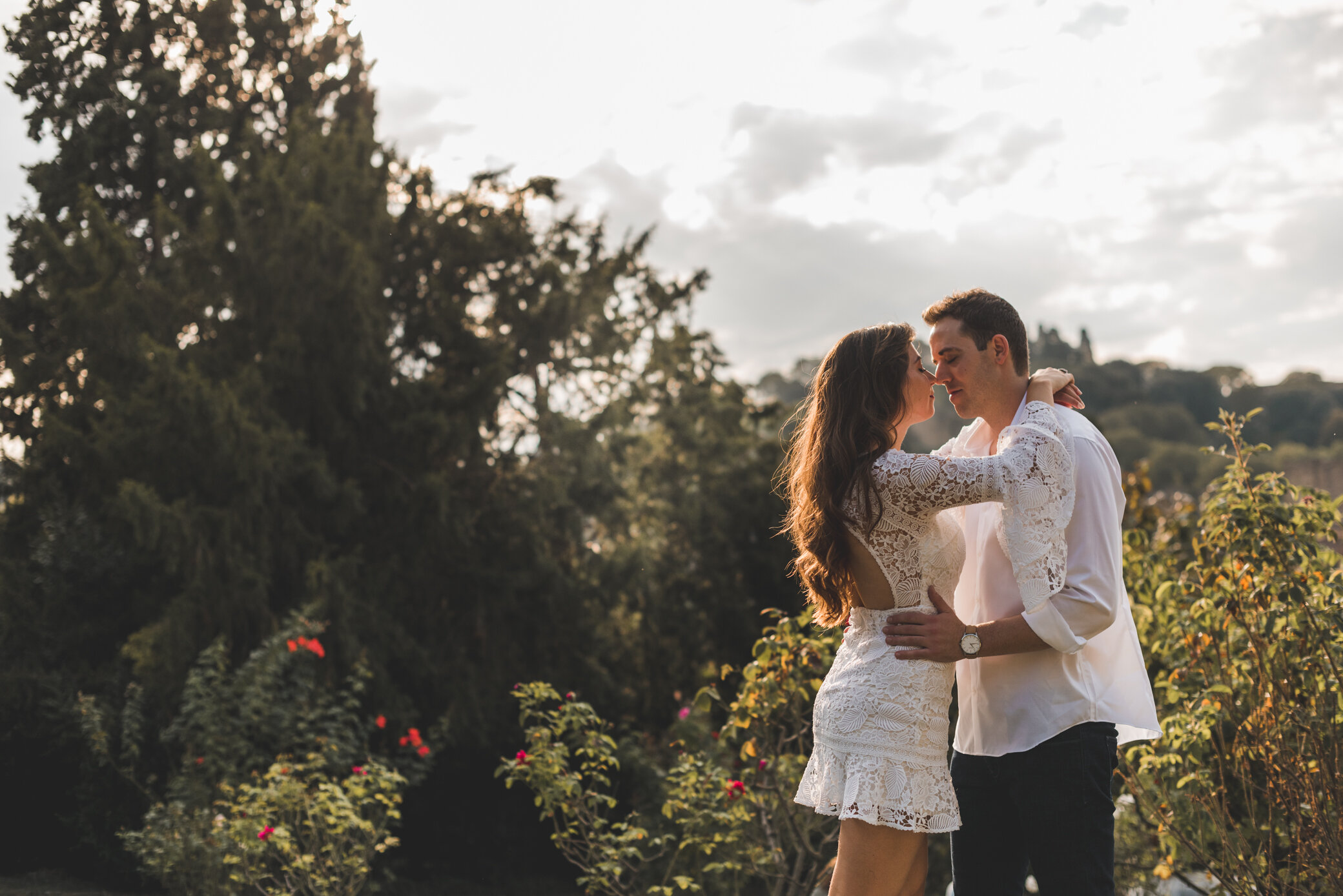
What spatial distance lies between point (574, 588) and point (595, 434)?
2062mm

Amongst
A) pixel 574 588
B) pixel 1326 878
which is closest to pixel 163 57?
pixel 574 588

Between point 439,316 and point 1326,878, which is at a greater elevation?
point 439,316

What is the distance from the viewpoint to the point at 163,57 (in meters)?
12.5

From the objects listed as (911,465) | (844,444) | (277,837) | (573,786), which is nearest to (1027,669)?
(911,465)

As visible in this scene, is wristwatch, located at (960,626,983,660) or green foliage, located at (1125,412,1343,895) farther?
green foliage, located at (1125,412,1343,895)

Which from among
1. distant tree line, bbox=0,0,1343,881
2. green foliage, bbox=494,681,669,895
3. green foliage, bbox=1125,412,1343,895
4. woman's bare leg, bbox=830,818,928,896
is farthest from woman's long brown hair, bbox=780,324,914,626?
distant tree line, bbox=0,0,1343,881

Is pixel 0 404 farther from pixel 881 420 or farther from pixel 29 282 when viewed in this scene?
pixel 881 420

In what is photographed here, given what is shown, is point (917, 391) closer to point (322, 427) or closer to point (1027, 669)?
point (1027, 669)

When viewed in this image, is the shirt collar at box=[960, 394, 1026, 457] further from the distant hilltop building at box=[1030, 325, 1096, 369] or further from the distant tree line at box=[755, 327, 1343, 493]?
the distant hilltop building at box=[1030, 325, 1096, 369]

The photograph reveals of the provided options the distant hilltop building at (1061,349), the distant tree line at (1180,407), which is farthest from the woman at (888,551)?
the distant hilltop building at (1061,349)

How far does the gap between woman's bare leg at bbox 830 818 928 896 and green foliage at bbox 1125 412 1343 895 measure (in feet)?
4.86

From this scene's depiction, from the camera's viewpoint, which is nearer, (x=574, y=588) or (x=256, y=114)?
(x=574, y=588)

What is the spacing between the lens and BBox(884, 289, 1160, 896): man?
2152mm

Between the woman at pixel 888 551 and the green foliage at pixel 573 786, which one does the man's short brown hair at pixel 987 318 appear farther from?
the green foliage at pixel 573 786
